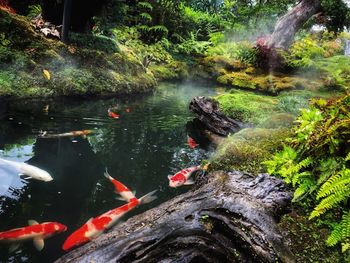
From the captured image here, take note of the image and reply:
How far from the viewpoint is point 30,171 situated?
4.89 meters

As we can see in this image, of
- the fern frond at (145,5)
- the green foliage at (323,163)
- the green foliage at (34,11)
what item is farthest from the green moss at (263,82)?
the green foliage at (323,163)

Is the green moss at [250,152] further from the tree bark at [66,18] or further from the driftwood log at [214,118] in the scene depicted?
the tree bark at [66,18]

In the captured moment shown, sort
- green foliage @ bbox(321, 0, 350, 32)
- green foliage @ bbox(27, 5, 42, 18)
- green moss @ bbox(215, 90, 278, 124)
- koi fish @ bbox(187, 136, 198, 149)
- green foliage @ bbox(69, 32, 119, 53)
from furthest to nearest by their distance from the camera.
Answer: green foliage @ bbox(321, 0, 350, 32) < green foliage @ bbox(27, 5, 42, 18) < green foliage @ bbox(69, 32, 119, 53) < green moss @ bbox(215, 90, 278, 124) < koi fish @ bbox(187, 136, 198, 149)

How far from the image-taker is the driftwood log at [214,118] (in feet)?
27.3

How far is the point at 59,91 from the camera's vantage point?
33.7ft

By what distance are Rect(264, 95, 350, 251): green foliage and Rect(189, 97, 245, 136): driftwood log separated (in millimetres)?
4520

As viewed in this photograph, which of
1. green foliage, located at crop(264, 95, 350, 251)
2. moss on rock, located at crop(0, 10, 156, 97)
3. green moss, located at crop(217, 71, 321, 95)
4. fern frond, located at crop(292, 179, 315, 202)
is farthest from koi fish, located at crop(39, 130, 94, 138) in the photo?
green moss, located at crop(217, 71, 321, 95)

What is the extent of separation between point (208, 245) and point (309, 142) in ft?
5.28

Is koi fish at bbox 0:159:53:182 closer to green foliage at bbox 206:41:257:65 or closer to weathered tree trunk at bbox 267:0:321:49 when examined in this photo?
green foliage at bbox 206:41:257:65

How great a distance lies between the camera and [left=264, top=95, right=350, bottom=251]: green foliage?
8.47 feet

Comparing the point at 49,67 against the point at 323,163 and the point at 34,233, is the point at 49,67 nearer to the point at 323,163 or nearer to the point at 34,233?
the point at 34,233

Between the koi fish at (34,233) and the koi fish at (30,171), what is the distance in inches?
48.3

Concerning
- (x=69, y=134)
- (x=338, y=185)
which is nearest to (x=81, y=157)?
(x=69, y=134)

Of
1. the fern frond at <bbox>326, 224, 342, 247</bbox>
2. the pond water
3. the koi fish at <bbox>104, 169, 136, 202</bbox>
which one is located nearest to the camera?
the fern frond at <bbox>326, 224, 342, 247</bbox>
